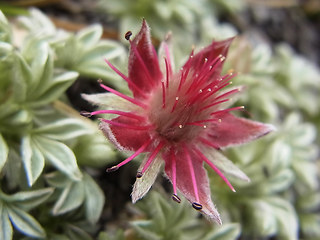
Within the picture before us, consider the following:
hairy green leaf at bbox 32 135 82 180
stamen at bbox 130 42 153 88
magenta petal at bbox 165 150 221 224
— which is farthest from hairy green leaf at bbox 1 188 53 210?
stamen at bbox 130 42 153 88

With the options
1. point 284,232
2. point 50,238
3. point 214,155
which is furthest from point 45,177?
point 284,232

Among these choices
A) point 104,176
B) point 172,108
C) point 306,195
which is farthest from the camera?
point 306,195

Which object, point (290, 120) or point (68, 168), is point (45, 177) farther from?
point (290, 120)

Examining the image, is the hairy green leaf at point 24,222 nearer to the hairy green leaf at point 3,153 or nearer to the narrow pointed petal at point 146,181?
the hairy green leaf at point 3,153

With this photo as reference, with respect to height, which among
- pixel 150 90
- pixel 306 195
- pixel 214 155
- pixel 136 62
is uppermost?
pixel 136 62

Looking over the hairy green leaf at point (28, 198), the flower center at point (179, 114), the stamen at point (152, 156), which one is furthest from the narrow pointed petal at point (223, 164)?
the hairy green leaf at point (28, 198)

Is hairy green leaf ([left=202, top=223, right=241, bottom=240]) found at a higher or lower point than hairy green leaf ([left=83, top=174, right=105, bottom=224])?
lower

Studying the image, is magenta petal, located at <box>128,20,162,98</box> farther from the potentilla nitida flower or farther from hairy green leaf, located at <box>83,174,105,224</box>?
hairy green leaf, located at <box>83,174,105,224</box>
